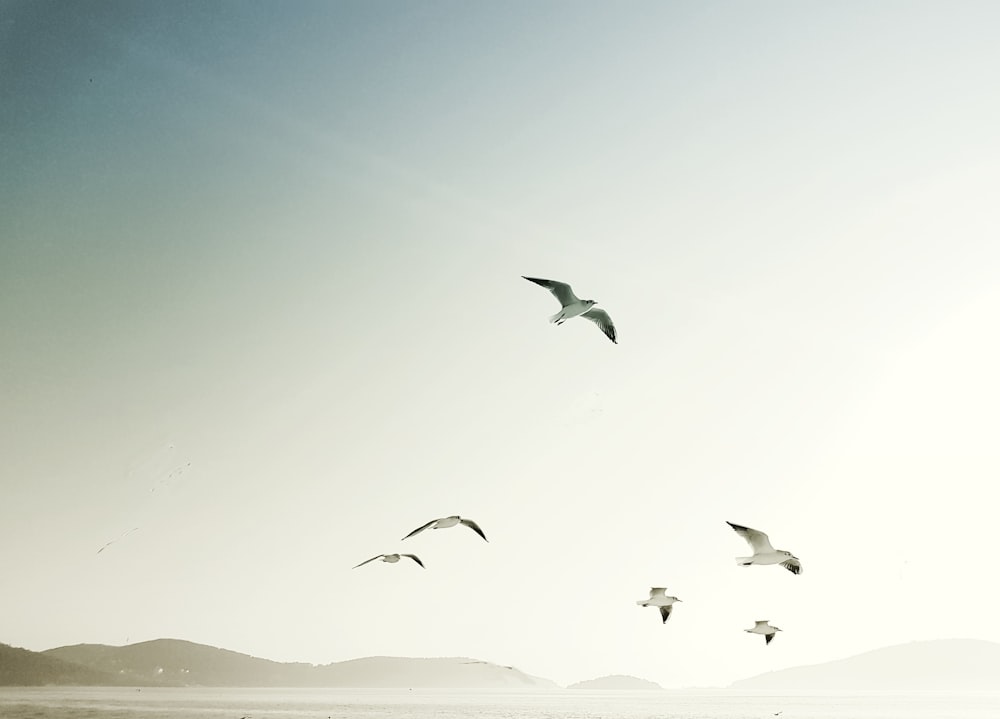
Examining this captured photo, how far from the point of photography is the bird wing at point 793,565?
102 ft

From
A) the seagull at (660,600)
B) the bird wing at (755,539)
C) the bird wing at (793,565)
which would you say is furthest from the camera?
the seagull at (660,600)

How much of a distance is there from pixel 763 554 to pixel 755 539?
3.45 ft

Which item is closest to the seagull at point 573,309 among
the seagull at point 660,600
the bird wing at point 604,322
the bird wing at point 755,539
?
the bird wing at point 604,322

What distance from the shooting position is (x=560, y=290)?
30000mm

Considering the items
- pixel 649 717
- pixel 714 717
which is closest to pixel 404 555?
pixel 649 717

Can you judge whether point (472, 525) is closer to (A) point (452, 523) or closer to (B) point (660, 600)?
Answer: (A) point (452, 523)

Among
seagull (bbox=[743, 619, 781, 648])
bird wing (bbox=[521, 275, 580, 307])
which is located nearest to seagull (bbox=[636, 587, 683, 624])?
seagull (bbox=[743, 619, 781, 648])

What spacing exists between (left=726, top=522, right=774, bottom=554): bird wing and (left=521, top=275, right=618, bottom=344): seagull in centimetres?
847

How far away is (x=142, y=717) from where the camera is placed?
9262 cm

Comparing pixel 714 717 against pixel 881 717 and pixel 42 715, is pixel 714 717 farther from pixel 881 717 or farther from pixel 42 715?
pixel 42 715

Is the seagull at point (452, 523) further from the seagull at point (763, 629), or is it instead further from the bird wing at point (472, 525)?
the seagull at point (763, 629)

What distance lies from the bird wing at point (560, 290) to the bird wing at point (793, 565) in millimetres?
12919

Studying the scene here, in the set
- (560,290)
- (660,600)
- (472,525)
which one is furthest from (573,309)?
(660,600)

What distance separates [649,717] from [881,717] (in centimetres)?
3561
